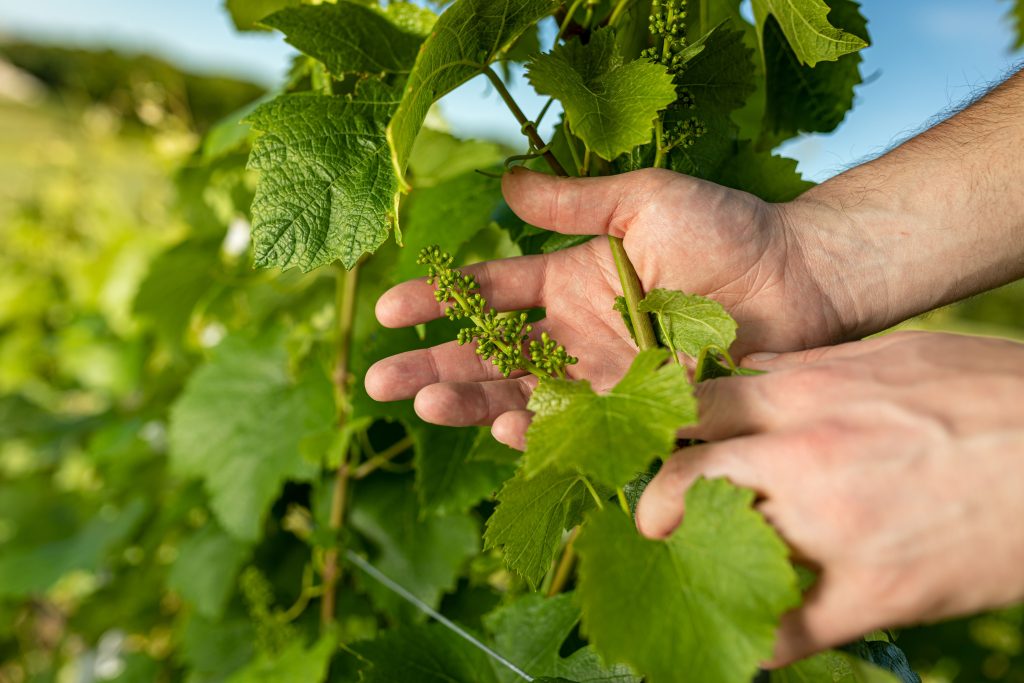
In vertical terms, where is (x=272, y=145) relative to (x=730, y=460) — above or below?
above

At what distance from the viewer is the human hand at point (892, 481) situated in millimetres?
544

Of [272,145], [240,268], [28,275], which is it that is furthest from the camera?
[28,275]

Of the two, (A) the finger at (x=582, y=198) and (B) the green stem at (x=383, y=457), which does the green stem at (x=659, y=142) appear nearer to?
(A) the finger at (x=582, y=198)

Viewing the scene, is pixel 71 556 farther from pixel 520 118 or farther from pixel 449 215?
pixel 520 118

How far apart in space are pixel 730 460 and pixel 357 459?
89cm

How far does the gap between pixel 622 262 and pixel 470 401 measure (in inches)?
8.7

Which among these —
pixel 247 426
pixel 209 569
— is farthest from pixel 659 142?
pixel 209 569

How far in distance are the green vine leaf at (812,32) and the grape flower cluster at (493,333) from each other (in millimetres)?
382

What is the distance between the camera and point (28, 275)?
3291 millimetres

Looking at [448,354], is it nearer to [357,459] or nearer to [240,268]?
[357,459]

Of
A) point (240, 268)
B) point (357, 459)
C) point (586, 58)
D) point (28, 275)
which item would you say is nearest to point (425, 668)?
point (357, 459)

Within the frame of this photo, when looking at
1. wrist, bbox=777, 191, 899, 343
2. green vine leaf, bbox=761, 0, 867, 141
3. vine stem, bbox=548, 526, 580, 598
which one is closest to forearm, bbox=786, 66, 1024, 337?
wrist, bbox=777, 191, 899, 343

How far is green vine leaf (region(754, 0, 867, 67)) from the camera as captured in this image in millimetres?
745

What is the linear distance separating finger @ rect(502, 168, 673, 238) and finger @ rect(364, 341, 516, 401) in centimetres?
18
